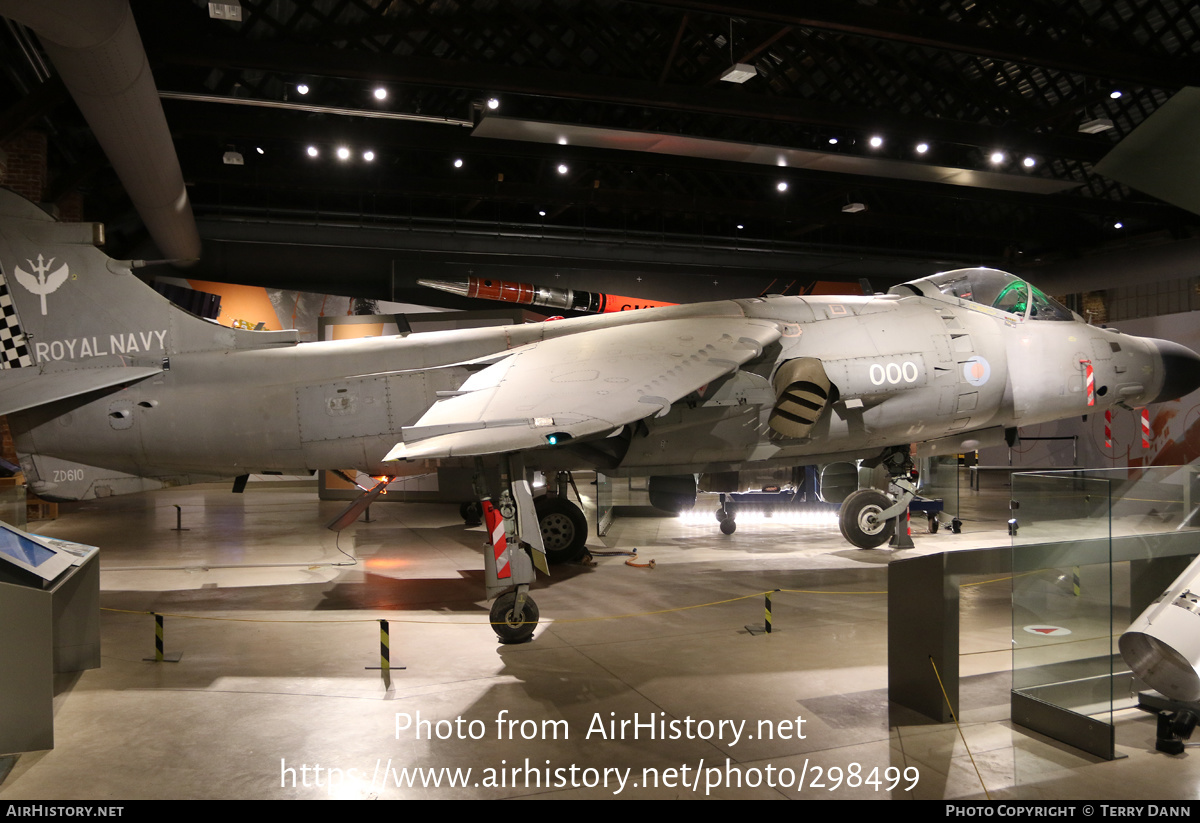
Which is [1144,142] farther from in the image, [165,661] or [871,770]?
[165,661]

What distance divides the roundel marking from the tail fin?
8822 mm

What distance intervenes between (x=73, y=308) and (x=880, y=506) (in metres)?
10.4

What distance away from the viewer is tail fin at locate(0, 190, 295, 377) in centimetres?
796

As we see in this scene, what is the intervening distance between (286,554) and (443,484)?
556cm

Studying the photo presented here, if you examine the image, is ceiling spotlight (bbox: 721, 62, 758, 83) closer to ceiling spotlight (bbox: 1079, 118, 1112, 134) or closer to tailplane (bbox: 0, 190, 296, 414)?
ceiling spotlight (bbox: 1079, 118, 1112, 134)

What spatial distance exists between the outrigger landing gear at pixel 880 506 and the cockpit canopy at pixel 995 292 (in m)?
2.11

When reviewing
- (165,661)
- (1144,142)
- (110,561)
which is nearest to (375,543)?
(110,561)

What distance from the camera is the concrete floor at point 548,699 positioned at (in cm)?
394

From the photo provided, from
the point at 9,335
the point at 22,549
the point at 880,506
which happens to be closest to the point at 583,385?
the point at 22,549

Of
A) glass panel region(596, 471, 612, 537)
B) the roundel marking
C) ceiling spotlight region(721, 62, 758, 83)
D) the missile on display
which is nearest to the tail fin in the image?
glass panel region(596, 471, 612, 537)

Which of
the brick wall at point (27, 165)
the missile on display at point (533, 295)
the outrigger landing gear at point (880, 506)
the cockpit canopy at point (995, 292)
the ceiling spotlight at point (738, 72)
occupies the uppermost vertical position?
the ceiling spotlight at point (738, 72)

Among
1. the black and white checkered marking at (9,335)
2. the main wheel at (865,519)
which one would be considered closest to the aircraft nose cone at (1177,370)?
the main wheel at (865,519)

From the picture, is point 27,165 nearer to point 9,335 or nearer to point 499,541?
point 9,335

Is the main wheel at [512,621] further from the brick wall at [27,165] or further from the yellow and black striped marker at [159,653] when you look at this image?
the brick wall at [27,165]
